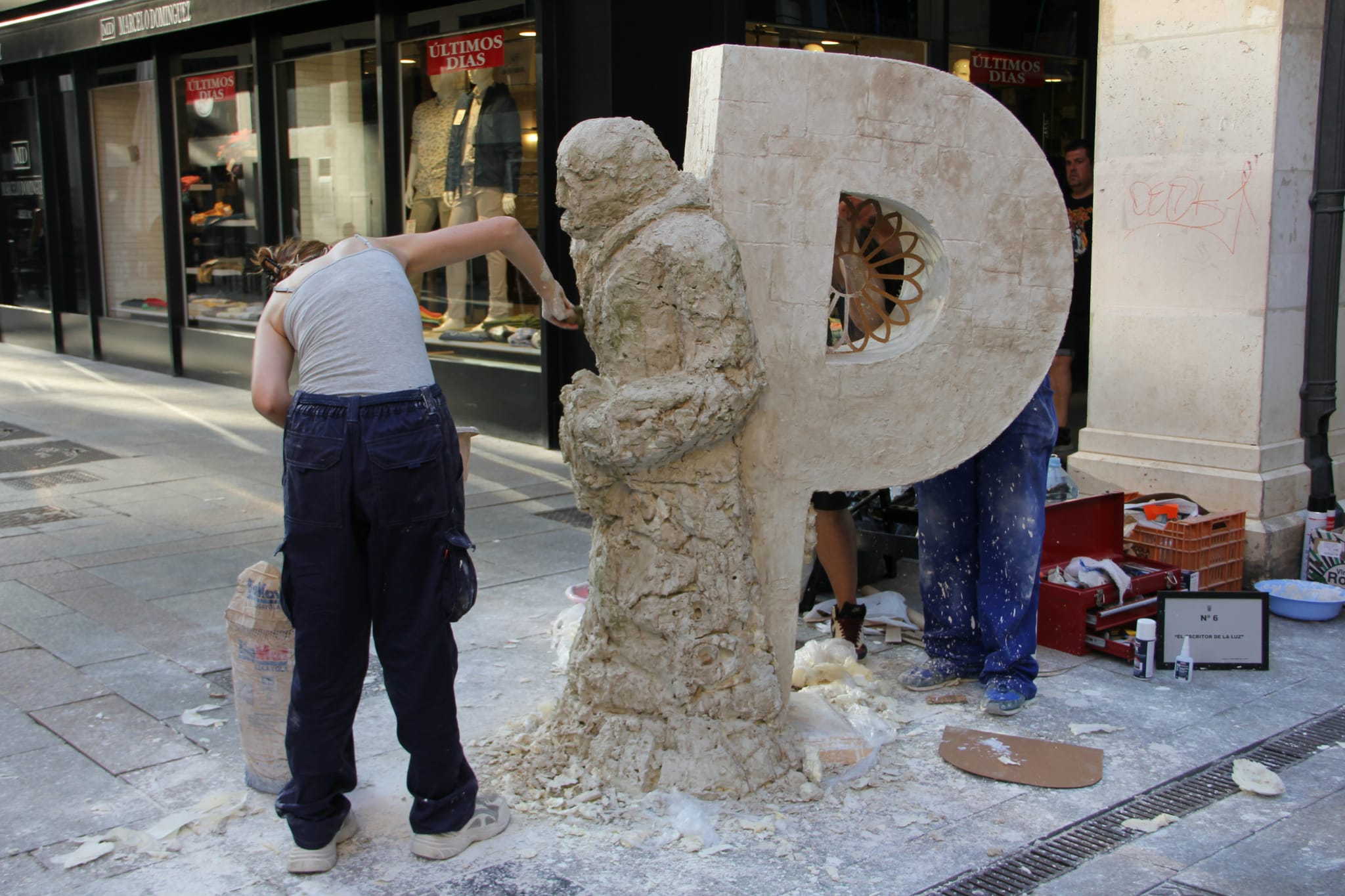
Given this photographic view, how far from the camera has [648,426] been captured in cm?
351

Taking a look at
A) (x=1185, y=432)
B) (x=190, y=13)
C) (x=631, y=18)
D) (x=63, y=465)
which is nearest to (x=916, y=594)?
(x=1185, y=432)

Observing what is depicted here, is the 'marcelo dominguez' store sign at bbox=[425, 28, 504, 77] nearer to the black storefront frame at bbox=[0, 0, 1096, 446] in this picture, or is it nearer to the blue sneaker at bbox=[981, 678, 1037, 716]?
the black storefront frame at bbox=[0, 0, 1096, 446]

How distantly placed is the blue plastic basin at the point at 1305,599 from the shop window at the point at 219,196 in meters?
9.56

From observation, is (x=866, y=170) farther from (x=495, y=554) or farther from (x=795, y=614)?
(x=495, y=554)

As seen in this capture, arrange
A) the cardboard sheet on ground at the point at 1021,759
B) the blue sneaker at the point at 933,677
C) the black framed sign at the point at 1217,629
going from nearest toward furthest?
the cardboard sheet on ground at the point at 1021,759, the blue sneaker at the point at 933,677, the black framed sign at the point at 1217,629

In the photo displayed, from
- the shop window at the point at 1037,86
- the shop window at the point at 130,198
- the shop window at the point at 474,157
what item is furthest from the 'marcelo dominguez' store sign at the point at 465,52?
the shop window at the point at 130,198

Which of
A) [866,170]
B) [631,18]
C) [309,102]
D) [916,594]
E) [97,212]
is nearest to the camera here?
[866,170]

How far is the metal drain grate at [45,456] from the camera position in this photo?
853cm

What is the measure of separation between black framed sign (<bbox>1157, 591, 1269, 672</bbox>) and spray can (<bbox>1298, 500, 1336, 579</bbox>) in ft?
4.08

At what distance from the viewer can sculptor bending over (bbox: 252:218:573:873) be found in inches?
124

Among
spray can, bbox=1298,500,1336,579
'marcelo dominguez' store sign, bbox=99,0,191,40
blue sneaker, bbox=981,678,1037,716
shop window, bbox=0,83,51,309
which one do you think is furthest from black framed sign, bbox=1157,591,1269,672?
shop window, bbox=0,83,51,309

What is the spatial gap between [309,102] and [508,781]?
9005 millimetres

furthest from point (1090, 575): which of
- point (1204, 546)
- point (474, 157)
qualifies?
point (474, 157)

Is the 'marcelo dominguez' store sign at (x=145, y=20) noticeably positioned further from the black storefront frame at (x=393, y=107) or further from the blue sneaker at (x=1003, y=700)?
the blue sneaker at (x=1003, y=700)
